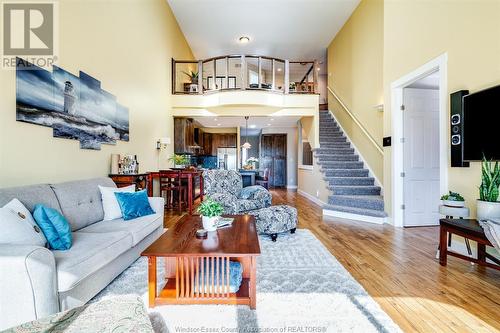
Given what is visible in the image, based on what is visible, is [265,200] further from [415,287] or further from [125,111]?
[125,111]

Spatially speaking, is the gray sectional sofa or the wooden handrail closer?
the gray sectional sofa

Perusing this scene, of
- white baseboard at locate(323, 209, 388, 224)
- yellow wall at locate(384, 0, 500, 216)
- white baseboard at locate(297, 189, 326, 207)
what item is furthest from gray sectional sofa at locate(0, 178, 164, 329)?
white baseboard at locate(297, 189, 326, 207)

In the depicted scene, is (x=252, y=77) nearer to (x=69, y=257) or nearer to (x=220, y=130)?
(x=220, y=130)

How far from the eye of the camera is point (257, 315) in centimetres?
184

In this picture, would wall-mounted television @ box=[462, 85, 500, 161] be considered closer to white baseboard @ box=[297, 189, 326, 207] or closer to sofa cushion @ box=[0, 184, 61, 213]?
white baseboard @ box=[297, 189, 326, 207]

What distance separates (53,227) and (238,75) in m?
10.3

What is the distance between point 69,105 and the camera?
2980mm

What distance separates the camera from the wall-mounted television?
8.51ft

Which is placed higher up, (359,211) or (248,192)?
(248,192)

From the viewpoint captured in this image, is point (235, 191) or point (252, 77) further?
point (252, 77)

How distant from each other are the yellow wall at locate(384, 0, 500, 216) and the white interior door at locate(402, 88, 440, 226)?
693mm

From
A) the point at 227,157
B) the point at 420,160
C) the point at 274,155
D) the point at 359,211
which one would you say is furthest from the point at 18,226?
the point at 274,155

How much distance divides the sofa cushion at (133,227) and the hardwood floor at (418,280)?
2203 mm

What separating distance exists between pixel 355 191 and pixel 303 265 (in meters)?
3.44
